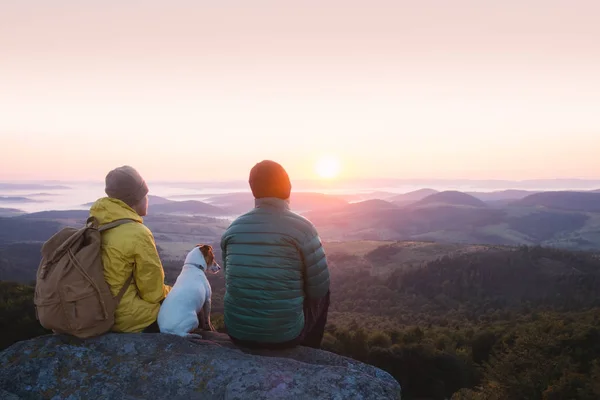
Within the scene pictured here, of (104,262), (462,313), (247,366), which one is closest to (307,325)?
(247,366)

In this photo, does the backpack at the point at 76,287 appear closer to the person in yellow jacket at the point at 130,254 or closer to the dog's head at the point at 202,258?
the person in yellow jacket at the point at 130,254

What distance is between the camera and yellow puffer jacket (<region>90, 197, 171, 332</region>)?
4434 mm

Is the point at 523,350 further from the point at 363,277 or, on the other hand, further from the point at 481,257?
the point at 481,257

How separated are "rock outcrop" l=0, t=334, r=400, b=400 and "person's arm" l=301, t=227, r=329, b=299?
0.73 meters

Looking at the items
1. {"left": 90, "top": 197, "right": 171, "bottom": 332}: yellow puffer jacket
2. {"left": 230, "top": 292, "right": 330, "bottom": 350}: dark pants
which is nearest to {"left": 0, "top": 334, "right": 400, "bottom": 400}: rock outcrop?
{"left": 230, "top": 292, "right": 330, "bottom": 350}: dark pants

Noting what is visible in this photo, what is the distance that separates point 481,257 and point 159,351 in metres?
65.2

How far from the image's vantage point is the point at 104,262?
445 cm

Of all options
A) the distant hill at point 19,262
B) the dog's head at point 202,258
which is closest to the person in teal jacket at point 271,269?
the dog's head at point 202,258

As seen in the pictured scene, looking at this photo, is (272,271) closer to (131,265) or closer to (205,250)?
(131,265)

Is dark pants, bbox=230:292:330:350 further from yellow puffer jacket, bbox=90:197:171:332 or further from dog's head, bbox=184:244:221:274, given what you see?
dog's head, bbox=184:244:221:274

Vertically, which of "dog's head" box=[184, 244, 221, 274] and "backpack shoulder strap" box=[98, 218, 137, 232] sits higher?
"backpack shoulder strap" box=[98, 218, 137, 232]

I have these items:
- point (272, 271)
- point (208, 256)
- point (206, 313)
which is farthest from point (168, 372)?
point (208, 256)

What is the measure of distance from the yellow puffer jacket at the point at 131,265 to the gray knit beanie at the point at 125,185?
0.11m

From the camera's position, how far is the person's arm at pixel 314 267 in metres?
4.41
